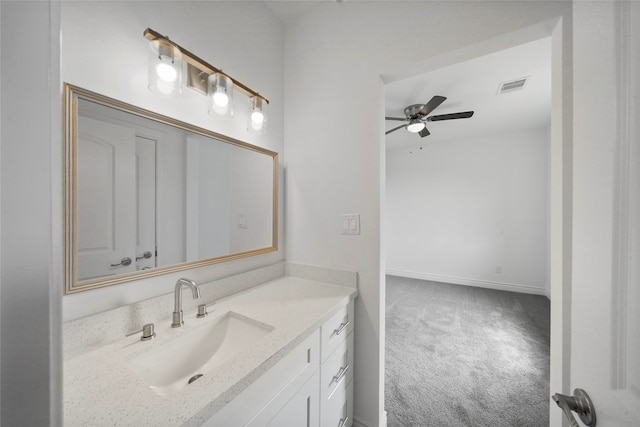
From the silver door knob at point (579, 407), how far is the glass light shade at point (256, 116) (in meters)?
1.58

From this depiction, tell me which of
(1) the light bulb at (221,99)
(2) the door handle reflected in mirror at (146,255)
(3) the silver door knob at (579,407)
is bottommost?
(3) the silver door knob at (579,407)

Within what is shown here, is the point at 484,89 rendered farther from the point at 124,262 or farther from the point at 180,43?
the point at 124,262

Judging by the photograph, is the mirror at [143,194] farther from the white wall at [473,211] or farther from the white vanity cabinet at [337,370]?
the white wall at [473,211]

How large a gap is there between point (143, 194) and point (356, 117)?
1.19 meters

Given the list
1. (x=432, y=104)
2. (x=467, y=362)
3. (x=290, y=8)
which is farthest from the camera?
(x=432, y=104)

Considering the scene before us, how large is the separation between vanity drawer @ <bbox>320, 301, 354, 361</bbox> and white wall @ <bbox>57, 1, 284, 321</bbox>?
0.63 metres

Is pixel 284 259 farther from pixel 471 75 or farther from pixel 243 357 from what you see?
pixel 471 75

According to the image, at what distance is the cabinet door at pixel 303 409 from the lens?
0.86 m

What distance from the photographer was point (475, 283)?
402cm

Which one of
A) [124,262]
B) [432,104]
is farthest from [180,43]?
[432,104]

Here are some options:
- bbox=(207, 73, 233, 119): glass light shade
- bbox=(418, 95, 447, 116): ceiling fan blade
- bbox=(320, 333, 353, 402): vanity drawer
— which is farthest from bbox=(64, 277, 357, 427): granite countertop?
bbox=(418, 95, 447, 116): ceiling fan blade

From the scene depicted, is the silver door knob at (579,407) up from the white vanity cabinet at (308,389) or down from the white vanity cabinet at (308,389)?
up

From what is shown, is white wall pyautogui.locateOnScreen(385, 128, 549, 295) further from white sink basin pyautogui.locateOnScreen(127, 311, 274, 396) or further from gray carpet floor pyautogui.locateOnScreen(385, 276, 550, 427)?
white sink basin pyautogui.locateOnScreen(127, 311, 274, 396)

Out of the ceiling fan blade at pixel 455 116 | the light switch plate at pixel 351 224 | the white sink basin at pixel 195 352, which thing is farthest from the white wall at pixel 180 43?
the ceiling fan blade at pixel 455 116
